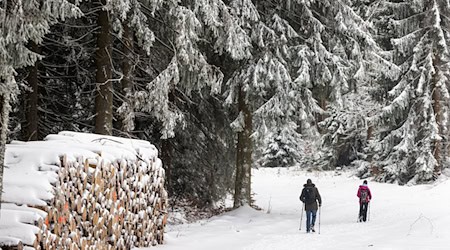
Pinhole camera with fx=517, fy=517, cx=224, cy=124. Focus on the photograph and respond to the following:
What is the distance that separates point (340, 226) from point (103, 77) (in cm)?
843

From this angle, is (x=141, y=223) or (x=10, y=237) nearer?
(x=10, y=237)

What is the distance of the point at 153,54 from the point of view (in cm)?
1465

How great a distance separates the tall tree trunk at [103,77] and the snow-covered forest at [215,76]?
3 cm

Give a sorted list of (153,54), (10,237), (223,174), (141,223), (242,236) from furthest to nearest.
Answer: (223,174)
(153,54)
(242,236)
(141,223)
(10,237)

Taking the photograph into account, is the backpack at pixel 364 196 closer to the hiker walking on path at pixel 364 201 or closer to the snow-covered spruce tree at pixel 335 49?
the hiker walking on path at pixel 364 201

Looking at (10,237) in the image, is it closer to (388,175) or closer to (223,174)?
(223,174)

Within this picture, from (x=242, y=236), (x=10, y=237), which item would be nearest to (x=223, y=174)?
(x=242, y=236)

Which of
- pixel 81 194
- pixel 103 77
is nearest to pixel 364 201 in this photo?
pixel 103 77

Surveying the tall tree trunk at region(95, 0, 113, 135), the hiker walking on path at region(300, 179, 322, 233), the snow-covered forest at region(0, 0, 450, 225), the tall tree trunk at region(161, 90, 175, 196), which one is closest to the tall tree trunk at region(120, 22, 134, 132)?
the snow-covered forest at region(0, 0, 450, 225)

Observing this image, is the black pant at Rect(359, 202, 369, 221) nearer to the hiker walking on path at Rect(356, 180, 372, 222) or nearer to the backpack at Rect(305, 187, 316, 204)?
the hiker walking on path at Rect(356, 180, 372, 222)

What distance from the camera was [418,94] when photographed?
78.0ft

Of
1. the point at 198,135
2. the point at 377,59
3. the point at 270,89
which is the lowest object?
the point at 198,135

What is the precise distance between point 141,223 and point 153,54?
5.89 m

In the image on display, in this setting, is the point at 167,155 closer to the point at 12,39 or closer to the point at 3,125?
the point at 12,39
